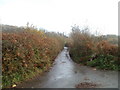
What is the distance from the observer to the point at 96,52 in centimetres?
1155

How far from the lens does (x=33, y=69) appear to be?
772cm

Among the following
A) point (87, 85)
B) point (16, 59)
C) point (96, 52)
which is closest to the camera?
point (87, 85)

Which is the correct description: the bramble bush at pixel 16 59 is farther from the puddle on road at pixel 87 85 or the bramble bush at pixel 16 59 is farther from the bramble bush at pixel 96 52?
the bramble bush at pixel 96 52

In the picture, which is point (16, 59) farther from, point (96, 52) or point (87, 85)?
point (96, 52)

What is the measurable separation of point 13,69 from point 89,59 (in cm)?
690

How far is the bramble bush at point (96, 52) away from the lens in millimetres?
9977

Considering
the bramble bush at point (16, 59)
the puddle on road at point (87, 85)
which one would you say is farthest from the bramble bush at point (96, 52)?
the bramble bush at point (16, 59)

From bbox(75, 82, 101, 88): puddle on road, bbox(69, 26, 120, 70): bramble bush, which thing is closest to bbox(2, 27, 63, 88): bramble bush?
bbox(75, 82, 101, 88): puddle on road

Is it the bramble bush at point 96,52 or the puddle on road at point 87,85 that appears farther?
the bramble bush at point 96,52

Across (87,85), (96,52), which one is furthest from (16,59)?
(96,52)

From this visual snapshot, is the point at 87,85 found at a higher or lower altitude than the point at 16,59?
lower

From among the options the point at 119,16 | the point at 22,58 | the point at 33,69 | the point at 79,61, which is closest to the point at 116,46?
the point at 119,16

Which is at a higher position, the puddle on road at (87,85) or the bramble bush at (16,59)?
the bramble bush at (16,59)

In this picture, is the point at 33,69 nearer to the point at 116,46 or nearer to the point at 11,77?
the point at 11,77
